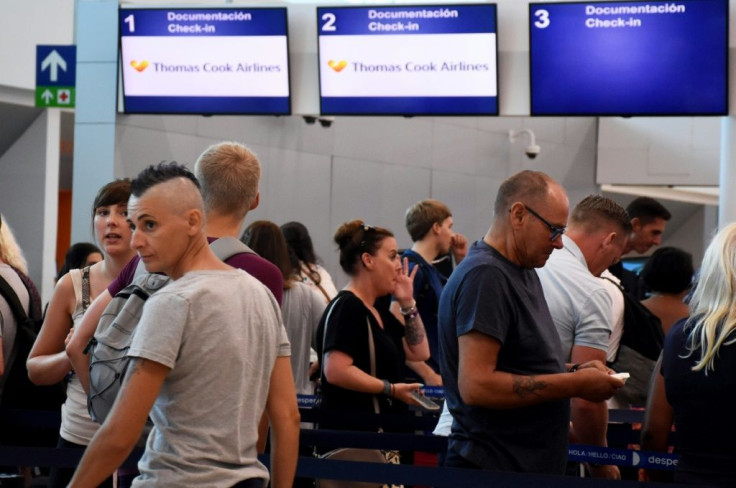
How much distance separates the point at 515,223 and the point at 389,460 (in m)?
1.48

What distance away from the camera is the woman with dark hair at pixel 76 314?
352cm

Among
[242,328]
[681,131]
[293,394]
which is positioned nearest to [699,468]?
[293,394]

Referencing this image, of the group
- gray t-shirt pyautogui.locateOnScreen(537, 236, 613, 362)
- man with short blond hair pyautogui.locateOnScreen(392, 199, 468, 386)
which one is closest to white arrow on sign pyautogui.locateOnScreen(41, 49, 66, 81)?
man with short blond hair pyautogui.locateOnScreen(392, 199, 468, 386)

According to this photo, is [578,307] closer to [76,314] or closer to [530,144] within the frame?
[76,314]

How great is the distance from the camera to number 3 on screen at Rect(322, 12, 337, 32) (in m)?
8.54

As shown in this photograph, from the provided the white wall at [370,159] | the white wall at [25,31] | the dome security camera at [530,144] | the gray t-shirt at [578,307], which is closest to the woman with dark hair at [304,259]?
the gray t-shirt at [578,307]

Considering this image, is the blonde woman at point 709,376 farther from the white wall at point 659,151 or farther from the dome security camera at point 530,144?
the white wall at point 659,151

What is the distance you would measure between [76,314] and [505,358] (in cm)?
147

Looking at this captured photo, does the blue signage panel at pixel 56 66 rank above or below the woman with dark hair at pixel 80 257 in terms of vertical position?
above

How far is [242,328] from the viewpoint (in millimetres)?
2408

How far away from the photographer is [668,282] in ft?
18.8

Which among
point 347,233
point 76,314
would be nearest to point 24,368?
point 76,314

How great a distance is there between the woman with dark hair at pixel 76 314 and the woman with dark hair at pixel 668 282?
3.05 m

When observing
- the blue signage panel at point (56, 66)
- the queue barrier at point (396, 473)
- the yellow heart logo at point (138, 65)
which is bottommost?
the queue barrier at point (396, 473)
